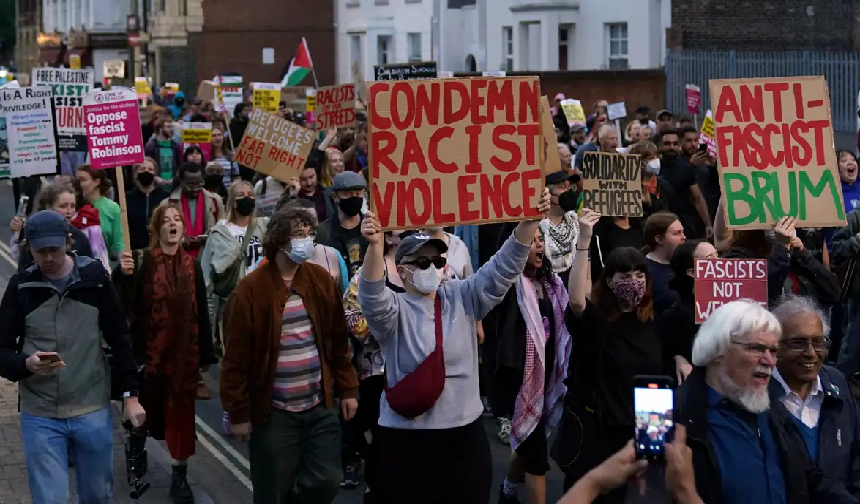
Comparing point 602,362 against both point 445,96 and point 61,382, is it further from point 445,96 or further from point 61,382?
point 61,382

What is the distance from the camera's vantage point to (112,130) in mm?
12305

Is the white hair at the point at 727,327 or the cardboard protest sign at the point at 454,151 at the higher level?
Answer: the cardboard protest sign at the point at 454,151

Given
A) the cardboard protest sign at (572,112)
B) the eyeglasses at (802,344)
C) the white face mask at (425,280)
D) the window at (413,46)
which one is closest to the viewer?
the eyeglasses at (802,344)

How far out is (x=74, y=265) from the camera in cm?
762

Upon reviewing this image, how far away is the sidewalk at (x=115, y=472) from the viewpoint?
9.59 meters

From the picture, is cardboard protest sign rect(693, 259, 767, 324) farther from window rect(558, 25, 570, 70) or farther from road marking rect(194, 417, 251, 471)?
window rect(558, 25, 570, 70)

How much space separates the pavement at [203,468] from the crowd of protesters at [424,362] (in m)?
0.29

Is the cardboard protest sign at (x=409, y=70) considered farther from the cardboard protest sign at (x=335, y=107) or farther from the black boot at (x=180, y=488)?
the black boot at (x=180, y=488)

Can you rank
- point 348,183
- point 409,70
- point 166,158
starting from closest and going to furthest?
point 348,183, point 409,70, point 166,158

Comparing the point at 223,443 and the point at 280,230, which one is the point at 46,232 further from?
the point at 223,443

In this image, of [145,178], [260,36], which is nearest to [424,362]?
[145,178]

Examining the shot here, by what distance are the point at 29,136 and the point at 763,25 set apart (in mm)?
22565

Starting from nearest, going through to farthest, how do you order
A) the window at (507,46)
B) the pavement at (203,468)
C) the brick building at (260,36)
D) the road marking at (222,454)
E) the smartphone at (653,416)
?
1. the smartphone at (653,416)
2. the pavement at (203,468)
3. the road marking at (222,454)
4. the window at (507,46)
5. the brick building at (260,36)

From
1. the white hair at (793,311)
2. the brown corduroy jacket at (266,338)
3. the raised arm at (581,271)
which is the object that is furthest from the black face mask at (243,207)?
the white hair at (793,311)
